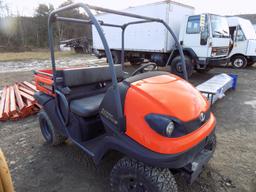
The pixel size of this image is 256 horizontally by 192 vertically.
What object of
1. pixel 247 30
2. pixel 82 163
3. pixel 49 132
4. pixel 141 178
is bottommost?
pixel 82 163

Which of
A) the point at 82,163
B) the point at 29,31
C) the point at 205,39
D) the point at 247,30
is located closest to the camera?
the point at 82,163

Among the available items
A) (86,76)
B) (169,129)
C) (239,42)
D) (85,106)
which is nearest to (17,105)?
(86,76)

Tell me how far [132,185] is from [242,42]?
29.9 ft

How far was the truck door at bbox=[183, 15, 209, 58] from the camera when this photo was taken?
623cm

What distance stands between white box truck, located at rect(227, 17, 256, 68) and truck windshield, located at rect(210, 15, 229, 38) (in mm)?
2256

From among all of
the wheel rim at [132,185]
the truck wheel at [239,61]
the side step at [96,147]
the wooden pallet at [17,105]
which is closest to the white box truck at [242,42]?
the truck wheel at [239,61]

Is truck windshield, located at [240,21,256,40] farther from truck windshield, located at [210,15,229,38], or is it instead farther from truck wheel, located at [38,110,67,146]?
truck wheel, located at [38,110,67,146]

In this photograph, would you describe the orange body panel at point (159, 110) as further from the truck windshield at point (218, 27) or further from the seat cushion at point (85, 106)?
the truck windshield at point (218, 27)

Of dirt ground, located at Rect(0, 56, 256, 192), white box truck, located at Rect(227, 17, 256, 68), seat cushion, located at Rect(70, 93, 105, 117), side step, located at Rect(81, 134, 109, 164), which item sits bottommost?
dirt ground, located at Rect(0, 56, 256, 192)

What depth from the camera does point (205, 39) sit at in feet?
20.7

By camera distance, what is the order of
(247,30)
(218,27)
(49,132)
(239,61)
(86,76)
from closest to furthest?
1. (86,76)
2. (49,132)
3. (218,27)
4. (247,30)
5. (239,61)

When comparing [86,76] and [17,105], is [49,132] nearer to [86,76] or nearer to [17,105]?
[86,76]

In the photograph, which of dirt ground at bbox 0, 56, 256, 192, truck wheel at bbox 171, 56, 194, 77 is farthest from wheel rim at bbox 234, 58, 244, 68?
dirt ground at bbox 0, 56, 256, 192

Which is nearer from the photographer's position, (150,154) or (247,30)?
(150,154)
